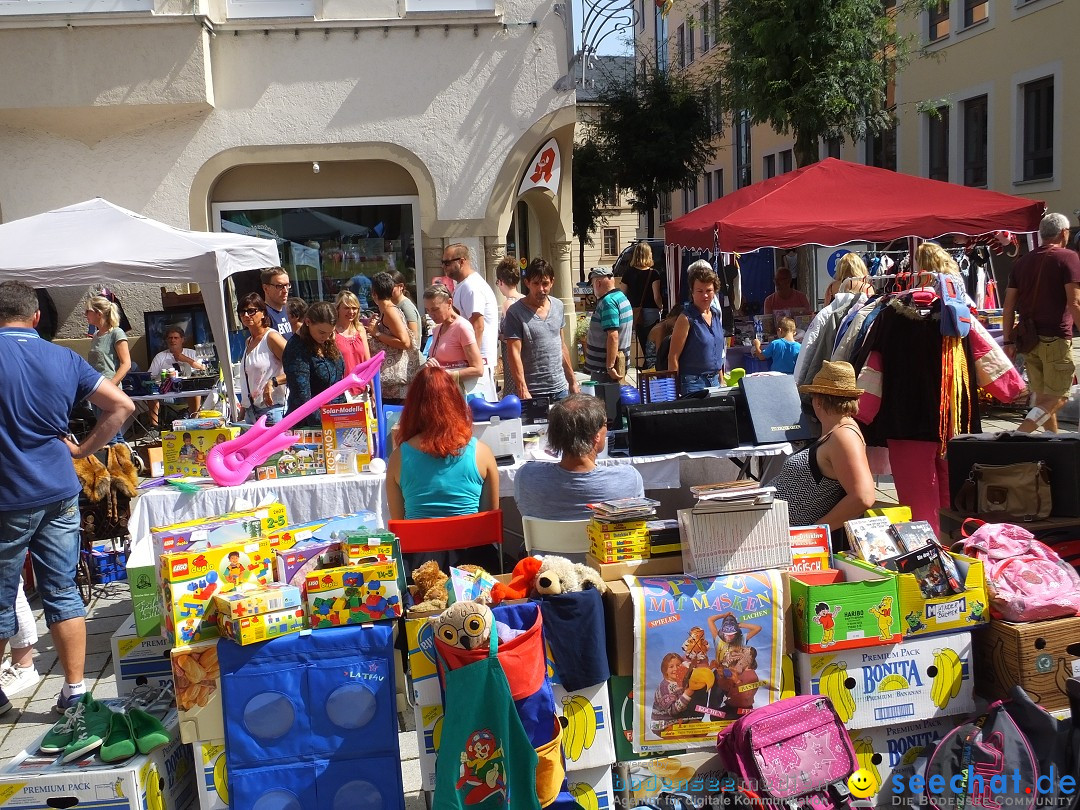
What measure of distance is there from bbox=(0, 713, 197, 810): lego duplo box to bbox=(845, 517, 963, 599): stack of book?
96.0 inches

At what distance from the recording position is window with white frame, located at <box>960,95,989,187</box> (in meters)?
19.5

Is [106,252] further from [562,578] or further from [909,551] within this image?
[909,551]

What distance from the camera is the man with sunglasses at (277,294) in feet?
25.0

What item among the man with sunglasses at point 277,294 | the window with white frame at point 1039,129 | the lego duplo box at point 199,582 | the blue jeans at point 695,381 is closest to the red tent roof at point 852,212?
the blue jeans at point 695,381

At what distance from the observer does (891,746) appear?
3.23 meters

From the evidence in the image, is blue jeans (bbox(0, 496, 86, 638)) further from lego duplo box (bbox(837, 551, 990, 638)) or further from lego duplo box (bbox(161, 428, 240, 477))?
lego duplo box (bbox(837, 551, 990, 638))

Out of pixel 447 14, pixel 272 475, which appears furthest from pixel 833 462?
pixel 447 14

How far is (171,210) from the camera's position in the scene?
1114 centimetres

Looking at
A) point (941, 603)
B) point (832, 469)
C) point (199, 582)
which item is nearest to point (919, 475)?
point (832, 469)

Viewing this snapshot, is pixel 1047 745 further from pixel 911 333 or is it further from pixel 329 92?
pixel 329 92

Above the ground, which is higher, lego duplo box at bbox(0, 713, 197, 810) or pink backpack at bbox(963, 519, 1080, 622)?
pink backpack at bbox(963, 519, 1080, 622)

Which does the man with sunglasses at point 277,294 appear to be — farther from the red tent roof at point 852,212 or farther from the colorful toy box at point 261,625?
the colorful toy box at point 261,625

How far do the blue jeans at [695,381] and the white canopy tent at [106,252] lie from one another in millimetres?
3593

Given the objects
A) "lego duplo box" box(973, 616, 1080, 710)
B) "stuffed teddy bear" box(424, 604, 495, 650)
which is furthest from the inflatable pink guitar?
"lego duplo box" box(973, 616, 1080, 710)
